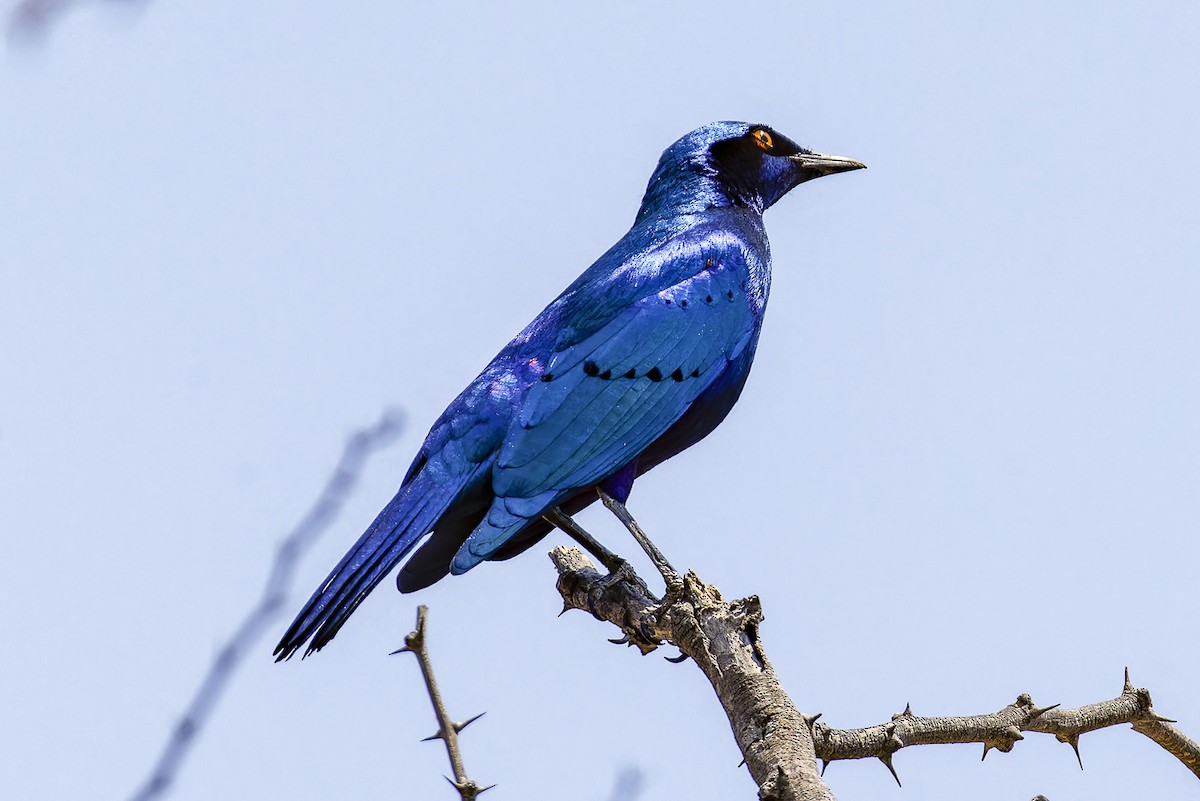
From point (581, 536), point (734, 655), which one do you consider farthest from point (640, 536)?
point (734, 655)

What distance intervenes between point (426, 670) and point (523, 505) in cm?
161

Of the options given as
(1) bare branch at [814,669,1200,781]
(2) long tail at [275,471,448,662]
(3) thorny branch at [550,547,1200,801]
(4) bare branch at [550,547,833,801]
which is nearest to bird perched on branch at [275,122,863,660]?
(2) long tail at [275,471,448,662]

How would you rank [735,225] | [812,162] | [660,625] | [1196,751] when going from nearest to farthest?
1. [1196,751]
2. [660,625]
3. [735,225]
4. [812,162]

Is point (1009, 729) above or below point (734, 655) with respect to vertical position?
below

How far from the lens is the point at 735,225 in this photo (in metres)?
5.99

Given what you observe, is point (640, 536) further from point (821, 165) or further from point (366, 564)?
point (821, 165)

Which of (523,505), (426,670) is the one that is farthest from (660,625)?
(426,670)

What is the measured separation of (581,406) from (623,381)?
0.62ft

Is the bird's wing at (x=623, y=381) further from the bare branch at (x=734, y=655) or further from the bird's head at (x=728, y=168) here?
the bird's head at (x=728, y=168)

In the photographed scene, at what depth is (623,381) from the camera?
527cm

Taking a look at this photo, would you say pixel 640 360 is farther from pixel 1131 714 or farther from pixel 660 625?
pixel 1131 714

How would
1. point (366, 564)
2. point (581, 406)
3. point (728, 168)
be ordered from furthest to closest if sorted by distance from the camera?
point (728, 168) < point (581, 406) < point (366, 564)

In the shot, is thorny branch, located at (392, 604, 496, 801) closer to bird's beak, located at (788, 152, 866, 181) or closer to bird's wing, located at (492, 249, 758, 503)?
bird's wing, located at (492, 249, 758, 503)

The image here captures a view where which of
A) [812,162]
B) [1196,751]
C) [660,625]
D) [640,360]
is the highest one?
[812,162]
